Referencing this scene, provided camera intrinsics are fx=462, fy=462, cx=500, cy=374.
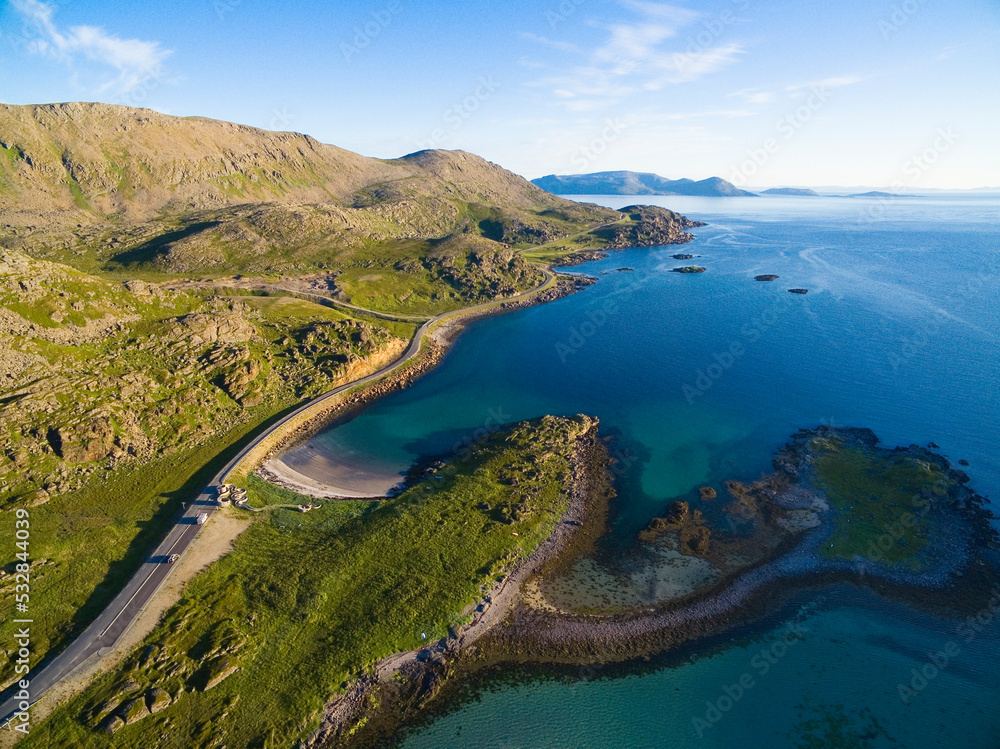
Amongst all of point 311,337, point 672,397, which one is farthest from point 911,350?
point 311,337

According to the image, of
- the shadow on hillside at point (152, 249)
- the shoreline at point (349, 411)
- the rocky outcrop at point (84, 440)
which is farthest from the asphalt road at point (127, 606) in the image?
the shadow on hillside at point (152, 249)

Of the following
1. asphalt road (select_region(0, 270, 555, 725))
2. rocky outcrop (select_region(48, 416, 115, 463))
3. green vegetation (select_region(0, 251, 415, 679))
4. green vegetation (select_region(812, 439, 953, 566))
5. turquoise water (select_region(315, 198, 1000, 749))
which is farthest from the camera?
rocky outcrop (select_region(48, 416, 115, 463))

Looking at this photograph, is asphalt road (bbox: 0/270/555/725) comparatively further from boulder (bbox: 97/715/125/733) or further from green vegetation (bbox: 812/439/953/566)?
green vegetation (bbox: 812/439/953/566)

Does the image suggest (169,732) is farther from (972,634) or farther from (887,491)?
(887,491)

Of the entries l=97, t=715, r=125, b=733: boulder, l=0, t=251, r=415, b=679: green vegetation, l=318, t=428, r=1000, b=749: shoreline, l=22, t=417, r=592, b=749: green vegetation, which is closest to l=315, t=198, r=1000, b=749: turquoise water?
l=318, t=428, r=1000, b=749: shoreline

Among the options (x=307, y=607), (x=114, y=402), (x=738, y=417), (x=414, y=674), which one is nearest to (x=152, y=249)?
(x=114, y=402)

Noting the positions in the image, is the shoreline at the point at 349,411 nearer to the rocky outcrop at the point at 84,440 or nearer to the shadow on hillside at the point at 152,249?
the rocky outcrop at the point at 84,440

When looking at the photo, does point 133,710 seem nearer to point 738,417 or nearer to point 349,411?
point 349,411
